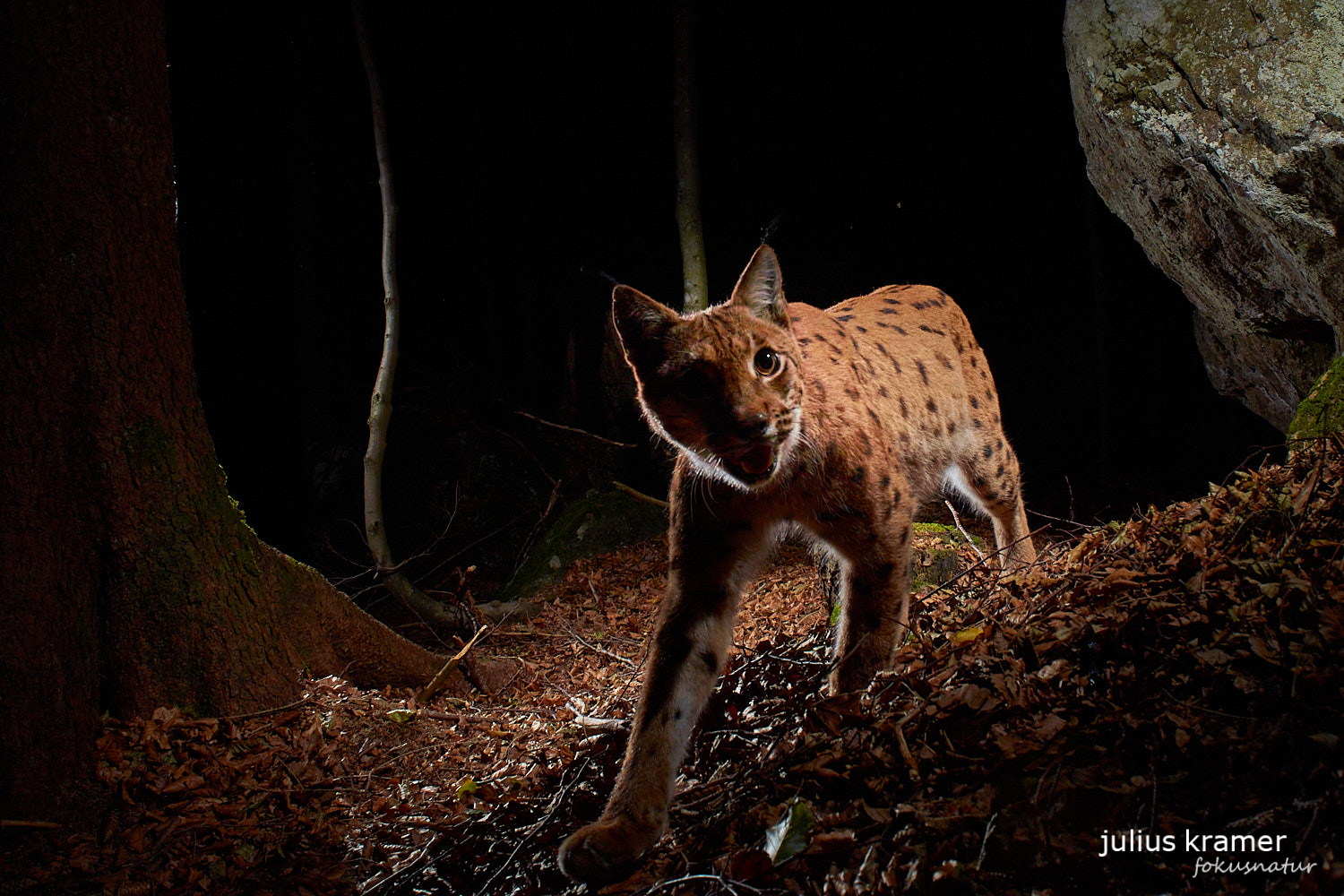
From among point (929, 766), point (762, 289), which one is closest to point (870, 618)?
point (929, 766)

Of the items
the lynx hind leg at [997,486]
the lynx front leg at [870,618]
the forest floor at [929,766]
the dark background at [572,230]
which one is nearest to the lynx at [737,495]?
the lynx front leg at [870,618]

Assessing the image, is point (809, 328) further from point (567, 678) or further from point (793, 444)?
point (567, 678)

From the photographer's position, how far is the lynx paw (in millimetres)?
2670

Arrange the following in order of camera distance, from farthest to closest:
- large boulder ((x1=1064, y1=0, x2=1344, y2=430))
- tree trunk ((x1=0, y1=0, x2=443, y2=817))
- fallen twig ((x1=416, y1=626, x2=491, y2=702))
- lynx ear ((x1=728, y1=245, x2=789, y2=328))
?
1. fallen twig ((x1=416, y1=626, x2=491, y2=702))
2. large boulder ((x1=1064, y1=0, x2=1344, y2=430))
3. lynx ear ((x1=728, y1=245, x2=789, y2=328))
4. tree trunk ((x1=0, y1=0, x2=443, y2=817))

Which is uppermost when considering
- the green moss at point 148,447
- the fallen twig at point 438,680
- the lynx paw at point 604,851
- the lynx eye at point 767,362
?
the lynx eye at point 767,362

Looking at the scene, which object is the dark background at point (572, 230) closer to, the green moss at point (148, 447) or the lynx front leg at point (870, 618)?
the green moss at point (148, 447)

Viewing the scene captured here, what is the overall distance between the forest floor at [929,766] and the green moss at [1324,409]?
0.26 metres

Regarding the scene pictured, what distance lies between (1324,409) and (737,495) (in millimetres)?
2568

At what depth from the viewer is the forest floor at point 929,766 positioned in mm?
1861

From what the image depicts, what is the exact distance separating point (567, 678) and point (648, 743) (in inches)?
111

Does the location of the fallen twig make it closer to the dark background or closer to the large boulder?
the dark background

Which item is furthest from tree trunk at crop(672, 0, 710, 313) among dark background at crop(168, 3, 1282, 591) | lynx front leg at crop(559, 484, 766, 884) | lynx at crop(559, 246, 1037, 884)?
lynx front leg at crop(559, 484, 766, 884)

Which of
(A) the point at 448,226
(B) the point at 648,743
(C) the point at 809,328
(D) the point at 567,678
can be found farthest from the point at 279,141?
(B) the point at 648,743

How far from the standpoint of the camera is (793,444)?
3.28 metres
